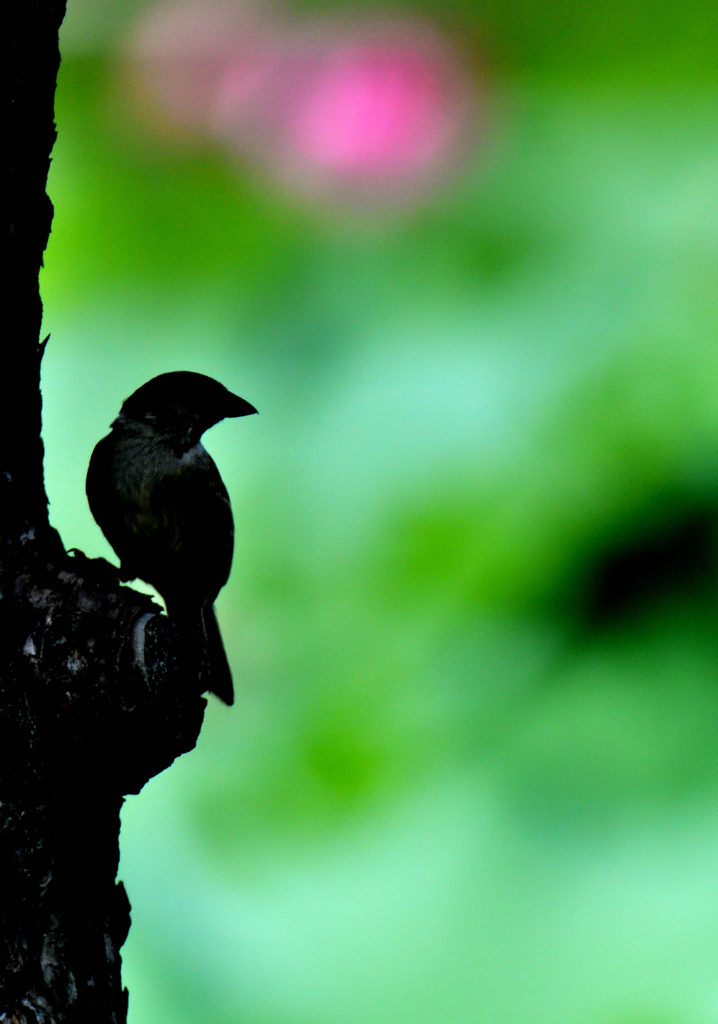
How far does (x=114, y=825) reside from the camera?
4.49 feet

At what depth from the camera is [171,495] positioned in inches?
89.9

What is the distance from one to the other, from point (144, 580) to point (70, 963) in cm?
128

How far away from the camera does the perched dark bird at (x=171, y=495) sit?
7.49 ft

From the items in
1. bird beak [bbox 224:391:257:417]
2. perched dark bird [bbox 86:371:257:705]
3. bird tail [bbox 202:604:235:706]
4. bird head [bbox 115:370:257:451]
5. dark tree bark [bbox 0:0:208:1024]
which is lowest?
dark tree bark [bbox 0:0:208:1024]

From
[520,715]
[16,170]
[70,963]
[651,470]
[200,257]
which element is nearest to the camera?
[70,963]

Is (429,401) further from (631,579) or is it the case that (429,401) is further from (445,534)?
(631,579)

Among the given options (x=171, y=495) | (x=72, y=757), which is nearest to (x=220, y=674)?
(x=171, y=495)

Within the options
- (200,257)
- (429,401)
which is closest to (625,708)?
(429,401)

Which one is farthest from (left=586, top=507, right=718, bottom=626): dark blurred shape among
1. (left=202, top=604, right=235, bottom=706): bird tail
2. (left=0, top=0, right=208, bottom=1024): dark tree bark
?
(left=0, top=0, right=208, bottom=1024): dark tree bark

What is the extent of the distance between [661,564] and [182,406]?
230cm

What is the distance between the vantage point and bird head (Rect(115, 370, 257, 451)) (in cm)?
237

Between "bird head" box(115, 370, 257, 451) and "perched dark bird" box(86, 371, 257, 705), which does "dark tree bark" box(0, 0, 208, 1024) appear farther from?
"bird head" box(115, 370, 257, 451)

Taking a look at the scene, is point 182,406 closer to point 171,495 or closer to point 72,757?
point 171,495

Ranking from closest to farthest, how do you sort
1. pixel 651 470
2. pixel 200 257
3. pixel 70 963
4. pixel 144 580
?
pixel 70 963, pixel 144 580, pixel 651 470, pixel 200 257
